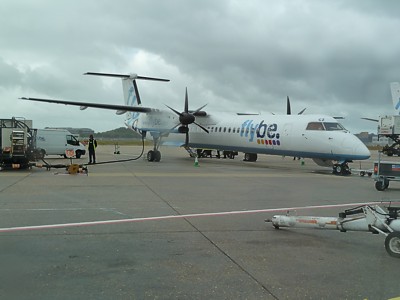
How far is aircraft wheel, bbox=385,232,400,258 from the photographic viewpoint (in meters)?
5.58

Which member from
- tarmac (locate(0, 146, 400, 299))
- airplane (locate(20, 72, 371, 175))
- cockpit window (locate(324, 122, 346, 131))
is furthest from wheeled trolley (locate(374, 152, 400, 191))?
cockpit window (locate(324, 122, 346, 131))

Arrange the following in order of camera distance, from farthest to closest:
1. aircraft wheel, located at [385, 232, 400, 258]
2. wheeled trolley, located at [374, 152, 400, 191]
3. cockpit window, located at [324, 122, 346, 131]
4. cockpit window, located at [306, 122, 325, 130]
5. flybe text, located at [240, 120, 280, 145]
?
flybe text, located at [240, 120, 280, 145] → cockpit window, located at [306, 122, 325, 130] → cockpit window, located at [324, 122, 346, 131] → wheeled trolley, located at [374, 152, 400, 191] → aircraft wheel, located at [385, 232, 400, 258]

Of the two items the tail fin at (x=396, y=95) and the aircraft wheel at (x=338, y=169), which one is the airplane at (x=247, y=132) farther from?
the tail fin at (x=396, y=95)

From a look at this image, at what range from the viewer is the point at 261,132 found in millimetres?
24312

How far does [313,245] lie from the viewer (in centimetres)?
640

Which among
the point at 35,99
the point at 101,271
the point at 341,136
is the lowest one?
the point at 101,271

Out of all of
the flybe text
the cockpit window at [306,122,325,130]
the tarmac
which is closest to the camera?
the tarmac

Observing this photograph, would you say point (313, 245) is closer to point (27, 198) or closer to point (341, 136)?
point (27, 198)

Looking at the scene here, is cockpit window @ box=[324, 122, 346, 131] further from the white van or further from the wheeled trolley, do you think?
the white van

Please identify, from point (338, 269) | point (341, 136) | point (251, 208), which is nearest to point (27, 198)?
point (251, 208)

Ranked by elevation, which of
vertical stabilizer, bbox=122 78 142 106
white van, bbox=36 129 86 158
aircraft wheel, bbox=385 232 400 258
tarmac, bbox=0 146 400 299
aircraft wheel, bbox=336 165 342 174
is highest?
vertical stabilizer, bbox=122 78 142 106

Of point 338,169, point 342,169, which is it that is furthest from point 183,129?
point 342,169

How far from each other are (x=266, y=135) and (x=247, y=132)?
1.94 meters

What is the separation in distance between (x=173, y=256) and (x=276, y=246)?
1.63 m
